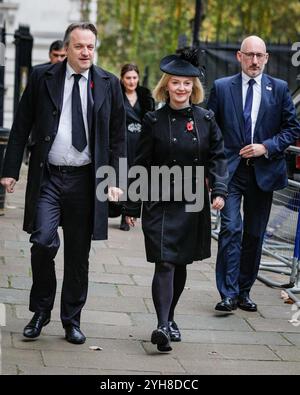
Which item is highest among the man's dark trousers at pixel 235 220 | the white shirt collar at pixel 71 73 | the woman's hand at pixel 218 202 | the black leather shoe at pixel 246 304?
the white shirt collar at pixel 71 73

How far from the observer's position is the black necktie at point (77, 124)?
6918 mm

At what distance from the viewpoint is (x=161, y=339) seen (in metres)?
6.84

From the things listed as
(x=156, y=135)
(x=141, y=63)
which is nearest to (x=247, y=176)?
(x=156, y=135)

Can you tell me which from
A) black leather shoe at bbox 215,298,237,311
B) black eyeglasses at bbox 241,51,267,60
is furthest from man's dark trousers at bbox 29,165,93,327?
black eyeglasses at bbox 241,51,267,60

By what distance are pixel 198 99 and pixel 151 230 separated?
93cm

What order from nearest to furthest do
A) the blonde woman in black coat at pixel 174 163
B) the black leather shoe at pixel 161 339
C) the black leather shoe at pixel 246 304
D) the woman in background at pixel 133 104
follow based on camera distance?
the black leather shoe at pixel 161 339 < the blonde woman in black coat at pixel 174 163 < the black leather shoe at pixel 246 304 < the woman in background at pixel 133 104

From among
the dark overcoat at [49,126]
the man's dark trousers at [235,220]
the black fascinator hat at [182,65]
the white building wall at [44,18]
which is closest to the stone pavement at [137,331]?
the man's dark trousers at [235,220]

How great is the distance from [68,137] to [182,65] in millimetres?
890

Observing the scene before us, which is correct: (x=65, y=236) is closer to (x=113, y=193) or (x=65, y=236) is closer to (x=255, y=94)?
(x=113, y=193)

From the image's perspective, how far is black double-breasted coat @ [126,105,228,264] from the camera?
709 centimetres

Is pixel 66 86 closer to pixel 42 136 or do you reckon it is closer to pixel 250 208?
pixel 42 136

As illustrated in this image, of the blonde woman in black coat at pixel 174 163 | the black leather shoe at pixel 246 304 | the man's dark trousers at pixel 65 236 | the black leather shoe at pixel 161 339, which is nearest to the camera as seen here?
the black leather shoe at pixel 161 339

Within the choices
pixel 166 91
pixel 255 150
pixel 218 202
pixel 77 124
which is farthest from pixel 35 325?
pixel 255 150

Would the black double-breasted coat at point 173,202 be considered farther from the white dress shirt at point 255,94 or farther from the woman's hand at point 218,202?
the white dress shirt at point 255,94
